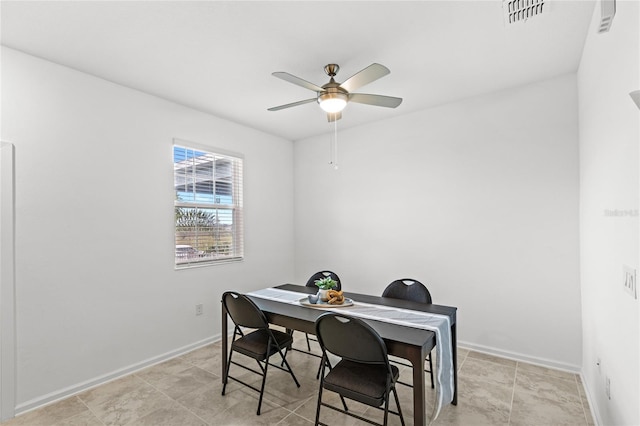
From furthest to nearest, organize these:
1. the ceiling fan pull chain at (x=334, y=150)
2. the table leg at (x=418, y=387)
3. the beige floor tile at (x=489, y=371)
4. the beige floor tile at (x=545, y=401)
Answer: the ceiling fan pull chain at (x=334, y=150)
the beige floor tile at (x=489, y=371)
the beige floor tile at (x=545, y=401)
the table leg at (x=418, y=387)

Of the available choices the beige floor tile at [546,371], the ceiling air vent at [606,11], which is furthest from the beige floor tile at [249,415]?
the ceiling air vent at [606,11]

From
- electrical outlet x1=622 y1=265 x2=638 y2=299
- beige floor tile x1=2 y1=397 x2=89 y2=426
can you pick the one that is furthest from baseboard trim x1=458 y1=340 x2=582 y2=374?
beige floor tile x1=2 y1=397 x2=89 y2=426

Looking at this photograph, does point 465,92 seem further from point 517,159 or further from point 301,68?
point 301,68

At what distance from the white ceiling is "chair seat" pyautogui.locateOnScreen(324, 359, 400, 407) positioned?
223 cm

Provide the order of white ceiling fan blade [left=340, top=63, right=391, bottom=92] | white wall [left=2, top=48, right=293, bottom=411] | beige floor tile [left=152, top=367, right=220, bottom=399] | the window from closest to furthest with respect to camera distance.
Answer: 1. white ceiling fan blade [left=340, top=63, right=391, bottom=92]
2. white wall [left=2, top=48, right=293, bottom=411]
3. beige floor tile [left=152, top=367, right=220, bottom=399]
4. the window

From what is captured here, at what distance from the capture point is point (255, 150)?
445cm

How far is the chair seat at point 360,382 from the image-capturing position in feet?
5.91

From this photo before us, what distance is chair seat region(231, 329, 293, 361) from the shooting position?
2.41 meters

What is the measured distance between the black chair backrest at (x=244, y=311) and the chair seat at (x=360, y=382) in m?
0.63

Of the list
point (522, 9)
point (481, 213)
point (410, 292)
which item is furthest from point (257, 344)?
point (522, 9)

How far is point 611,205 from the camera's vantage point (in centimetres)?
178

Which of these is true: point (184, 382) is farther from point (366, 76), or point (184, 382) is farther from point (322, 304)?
point (366, 76)

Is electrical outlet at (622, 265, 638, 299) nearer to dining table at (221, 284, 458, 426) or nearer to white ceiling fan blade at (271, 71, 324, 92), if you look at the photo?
dining table at (221, 284, 458, 426)

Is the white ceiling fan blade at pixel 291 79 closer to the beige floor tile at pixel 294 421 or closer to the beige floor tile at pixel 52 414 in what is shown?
the beige floor tile at pixel 294 421
